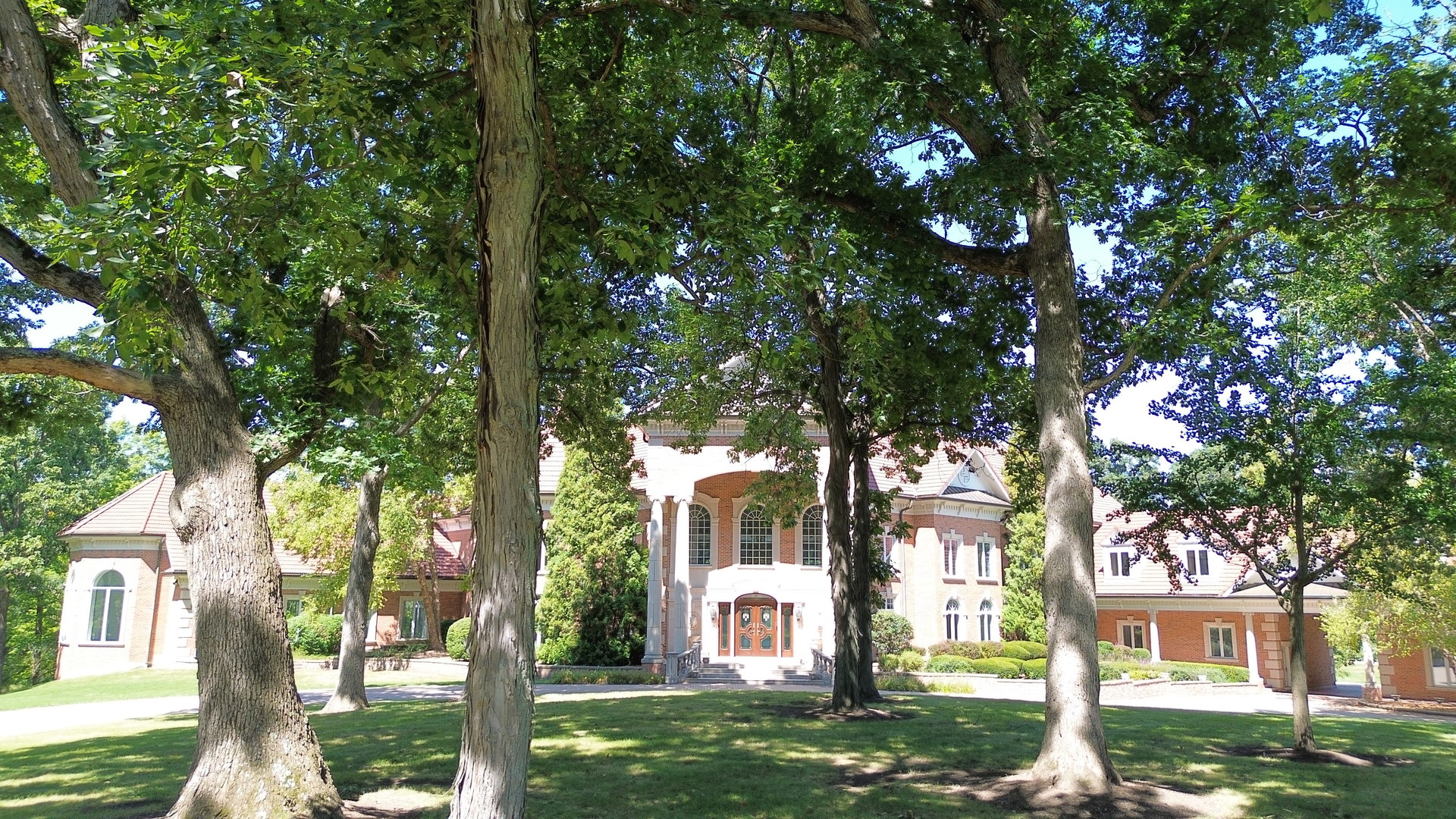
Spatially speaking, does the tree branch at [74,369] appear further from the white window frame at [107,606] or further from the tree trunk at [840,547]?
the white window frame at [107,606]

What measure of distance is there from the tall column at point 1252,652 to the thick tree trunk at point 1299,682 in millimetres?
22038

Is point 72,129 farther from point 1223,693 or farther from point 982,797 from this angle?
point 1223,693

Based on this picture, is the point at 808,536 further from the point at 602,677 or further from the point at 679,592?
the point at 602,677

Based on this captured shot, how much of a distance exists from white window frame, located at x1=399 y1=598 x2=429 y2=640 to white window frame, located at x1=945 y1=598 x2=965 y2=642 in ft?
70.5

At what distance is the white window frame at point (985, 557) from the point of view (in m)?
38.7

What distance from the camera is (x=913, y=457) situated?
775 inches

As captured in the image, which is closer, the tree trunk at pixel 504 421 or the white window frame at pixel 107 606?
the tree trunk at pixel 504 421

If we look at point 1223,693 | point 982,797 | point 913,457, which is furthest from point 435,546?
point 982,797

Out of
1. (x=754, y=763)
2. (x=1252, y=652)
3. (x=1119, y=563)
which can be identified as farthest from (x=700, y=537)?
(x=754, y=763)

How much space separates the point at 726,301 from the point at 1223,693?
83.1 feet

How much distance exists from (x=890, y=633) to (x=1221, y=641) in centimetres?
1447

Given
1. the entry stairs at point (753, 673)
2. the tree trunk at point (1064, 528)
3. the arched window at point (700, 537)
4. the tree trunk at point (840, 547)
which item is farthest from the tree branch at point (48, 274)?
the arched window at point (700, 537)

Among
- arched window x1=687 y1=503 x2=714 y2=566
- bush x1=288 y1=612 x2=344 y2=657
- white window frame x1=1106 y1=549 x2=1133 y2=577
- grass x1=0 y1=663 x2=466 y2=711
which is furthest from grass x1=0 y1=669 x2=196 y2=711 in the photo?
white window frame x1=1106 y1=549 x2=1133 y2=577

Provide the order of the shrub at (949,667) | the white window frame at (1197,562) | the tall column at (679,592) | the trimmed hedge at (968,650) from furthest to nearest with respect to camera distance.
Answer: the white window frame at (1197,562), the trimmed hedge at (968,650), the shrub at (949,667), the tall column at (679,592)
